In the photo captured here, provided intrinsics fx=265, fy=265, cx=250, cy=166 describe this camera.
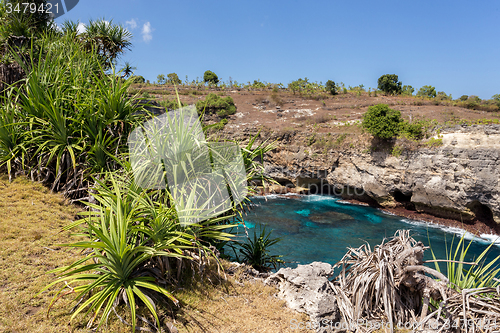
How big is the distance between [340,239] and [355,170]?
7.78 metres

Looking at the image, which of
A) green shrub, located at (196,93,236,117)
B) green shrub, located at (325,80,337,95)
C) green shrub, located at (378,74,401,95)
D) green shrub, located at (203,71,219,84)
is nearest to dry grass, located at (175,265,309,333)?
green shrub, located at (196,93,236,117)

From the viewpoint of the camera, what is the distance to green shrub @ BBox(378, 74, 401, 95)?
129 feet

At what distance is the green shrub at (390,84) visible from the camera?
39.2m

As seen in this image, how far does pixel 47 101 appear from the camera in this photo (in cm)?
555

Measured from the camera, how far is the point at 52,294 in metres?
3.14

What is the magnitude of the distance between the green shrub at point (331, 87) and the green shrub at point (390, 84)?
7.08m

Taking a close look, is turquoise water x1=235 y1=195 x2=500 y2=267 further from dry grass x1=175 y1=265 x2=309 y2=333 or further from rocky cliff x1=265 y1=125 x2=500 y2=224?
dry grass x1=175 y1=265 x2=309 y2=333

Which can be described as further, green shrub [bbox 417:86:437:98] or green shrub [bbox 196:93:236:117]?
green shrub [bbox 417:86:437:98]

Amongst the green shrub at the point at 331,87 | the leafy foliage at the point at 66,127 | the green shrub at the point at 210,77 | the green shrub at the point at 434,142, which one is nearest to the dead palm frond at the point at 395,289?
the leafy foliage at the point at 66,127

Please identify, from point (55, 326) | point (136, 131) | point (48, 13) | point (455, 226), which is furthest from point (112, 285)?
point (455, 226)

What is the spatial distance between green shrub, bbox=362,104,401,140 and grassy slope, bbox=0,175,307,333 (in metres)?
15.7

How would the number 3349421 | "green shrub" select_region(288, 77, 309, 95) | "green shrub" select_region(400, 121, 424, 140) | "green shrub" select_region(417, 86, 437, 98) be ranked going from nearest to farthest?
the number 3349421 < "green shrub" select_region(400, 121, 424, 140) < "green shrub" select_region(417, 86, 437, 98) < "green shrub" select_region(288, 77, 309, 95)

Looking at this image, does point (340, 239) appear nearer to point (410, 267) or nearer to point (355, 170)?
point (355, 170)

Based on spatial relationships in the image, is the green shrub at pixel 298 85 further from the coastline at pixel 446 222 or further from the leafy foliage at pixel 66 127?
the leafy foliage at pixel 66 127
